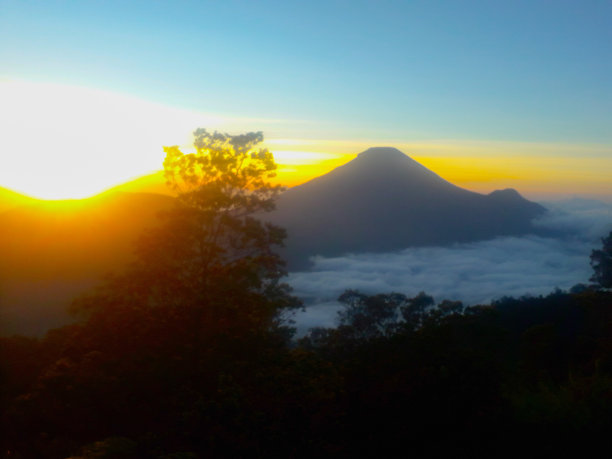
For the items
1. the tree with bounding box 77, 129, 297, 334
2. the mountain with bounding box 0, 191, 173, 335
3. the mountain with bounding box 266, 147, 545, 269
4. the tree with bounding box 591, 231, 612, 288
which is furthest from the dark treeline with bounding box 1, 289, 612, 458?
the mountain with bounding box 266, 147, 545, 269

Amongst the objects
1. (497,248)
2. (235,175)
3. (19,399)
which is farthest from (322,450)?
(497,248)

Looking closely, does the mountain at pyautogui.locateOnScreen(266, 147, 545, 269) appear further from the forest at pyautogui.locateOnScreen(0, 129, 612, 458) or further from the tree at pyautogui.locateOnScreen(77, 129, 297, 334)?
the forest at pyautogui.locateOnScreen(0, 129, 612, 458)

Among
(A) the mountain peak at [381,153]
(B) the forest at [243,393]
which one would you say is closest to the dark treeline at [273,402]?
(B) the forest at [243,393]

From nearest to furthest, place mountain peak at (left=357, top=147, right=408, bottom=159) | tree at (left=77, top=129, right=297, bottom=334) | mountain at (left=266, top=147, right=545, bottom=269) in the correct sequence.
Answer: tree at (left=77, top=129, right=297, bottom=334) → mountain at (left=266, top=147, right=545, bottom=269) → mountain peak at (left=357, top=147, right=408, bottom=159)

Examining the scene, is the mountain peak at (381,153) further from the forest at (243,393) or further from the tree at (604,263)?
the forest at (243,393)

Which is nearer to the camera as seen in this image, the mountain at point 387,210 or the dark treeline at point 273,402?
the dark treeline at point 273,402

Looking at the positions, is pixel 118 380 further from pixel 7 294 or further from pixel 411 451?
pixel 7 294
